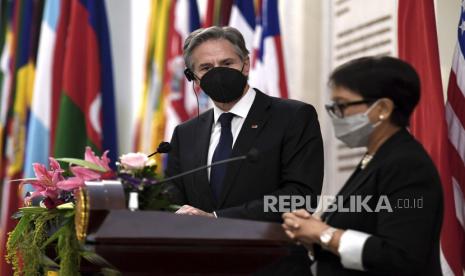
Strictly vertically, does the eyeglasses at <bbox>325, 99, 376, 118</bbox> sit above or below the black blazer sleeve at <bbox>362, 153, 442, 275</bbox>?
above

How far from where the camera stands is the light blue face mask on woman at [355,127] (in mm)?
2350

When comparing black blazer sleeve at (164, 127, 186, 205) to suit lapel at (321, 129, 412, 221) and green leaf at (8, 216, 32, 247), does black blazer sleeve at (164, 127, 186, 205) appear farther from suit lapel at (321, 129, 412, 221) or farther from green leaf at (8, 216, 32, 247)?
suit lapel at (321, 129, 412, 221)

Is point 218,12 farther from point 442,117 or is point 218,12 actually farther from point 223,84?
point 223,84

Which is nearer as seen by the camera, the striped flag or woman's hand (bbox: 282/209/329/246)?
woman's hand (bbox: 282/209/329/246)

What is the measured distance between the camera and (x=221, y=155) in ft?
11.1

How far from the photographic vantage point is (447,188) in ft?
13.6

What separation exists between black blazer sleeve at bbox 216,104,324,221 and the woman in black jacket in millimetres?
678

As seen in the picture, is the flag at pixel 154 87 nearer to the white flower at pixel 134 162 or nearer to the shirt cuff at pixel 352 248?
the white flower at pixel 134 162

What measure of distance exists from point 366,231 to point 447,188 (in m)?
1.93

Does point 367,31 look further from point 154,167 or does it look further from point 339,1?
point 154,167

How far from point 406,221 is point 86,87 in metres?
5.89

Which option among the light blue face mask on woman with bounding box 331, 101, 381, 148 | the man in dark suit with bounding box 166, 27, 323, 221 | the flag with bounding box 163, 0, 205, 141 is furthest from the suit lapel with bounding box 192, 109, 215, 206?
the flag with bounding box 163, 0, 205, 141

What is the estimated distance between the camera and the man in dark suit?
10.7 ft

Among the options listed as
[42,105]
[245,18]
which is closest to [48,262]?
[245,18]
